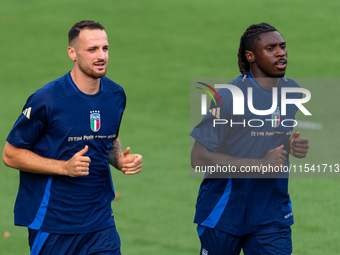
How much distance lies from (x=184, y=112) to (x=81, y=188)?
440 inches

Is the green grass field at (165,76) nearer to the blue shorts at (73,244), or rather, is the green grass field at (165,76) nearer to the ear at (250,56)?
the blue shorts at (73,244)

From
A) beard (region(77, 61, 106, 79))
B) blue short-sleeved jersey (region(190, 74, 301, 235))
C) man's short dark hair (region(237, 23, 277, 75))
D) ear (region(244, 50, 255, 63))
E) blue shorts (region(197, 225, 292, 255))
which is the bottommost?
blue shorts (region(197, 225, 292, 255))

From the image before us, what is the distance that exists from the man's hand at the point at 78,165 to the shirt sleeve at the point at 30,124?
0.39 metres

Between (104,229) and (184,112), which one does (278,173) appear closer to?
(104,229)

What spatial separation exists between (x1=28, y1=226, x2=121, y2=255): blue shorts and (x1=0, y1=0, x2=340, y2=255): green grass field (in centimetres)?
347

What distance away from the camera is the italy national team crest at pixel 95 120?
5254 millimetres

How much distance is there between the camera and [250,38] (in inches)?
225

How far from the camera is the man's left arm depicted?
209 inches

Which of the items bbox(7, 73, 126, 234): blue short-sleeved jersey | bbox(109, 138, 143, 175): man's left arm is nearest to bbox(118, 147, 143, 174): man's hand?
bbox(109, 138, 143, 175): man's left arm

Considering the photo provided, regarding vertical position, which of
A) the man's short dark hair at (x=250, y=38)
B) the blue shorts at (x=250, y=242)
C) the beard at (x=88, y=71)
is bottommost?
the blue shorts at (x=250, y=242)

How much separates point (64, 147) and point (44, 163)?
22 centimetres

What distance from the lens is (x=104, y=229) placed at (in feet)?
17.8

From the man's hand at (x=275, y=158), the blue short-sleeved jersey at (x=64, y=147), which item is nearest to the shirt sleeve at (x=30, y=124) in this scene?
the blue short-sleeved jersey at (x=64, y=147)

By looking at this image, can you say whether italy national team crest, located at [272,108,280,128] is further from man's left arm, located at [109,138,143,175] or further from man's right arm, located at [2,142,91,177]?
man's right arm, located at [2,142,91,177]
